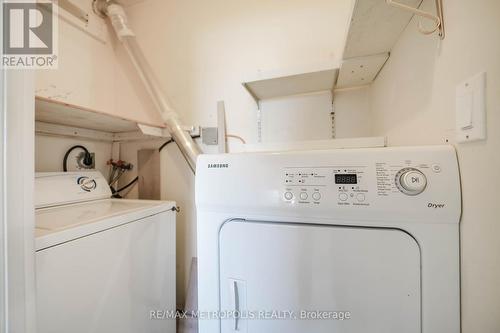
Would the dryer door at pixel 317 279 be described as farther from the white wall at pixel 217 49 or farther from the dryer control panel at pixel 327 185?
the white wall at pixel 217 49

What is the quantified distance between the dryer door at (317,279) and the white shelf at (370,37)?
2.44 ft

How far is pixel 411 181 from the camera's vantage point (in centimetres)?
54

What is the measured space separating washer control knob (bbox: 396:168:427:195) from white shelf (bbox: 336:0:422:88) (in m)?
0.57

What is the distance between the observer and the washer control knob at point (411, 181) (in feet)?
1.77

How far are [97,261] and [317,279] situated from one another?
0.84m

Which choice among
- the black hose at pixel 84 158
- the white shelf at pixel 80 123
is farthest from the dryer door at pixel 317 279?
the black hose at pixel 84 158

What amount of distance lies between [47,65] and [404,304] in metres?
2.27

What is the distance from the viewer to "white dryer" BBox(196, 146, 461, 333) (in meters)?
0.53

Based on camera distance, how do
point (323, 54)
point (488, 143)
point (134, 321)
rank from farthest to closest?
point (323, 54) < point (134, 321) < point (488, 143)

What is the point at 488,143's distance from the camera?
44cm

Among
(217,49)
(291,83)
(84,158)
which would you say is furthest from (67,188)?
(291,83)

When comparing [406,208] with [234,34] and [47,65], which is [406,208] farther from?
[47,65]

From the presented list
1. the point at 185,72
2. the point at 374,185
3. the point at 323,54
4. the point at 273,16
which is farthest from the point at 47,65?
the point at 374,185

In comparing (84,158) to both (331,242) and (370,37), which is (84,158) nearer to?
(331,242)
